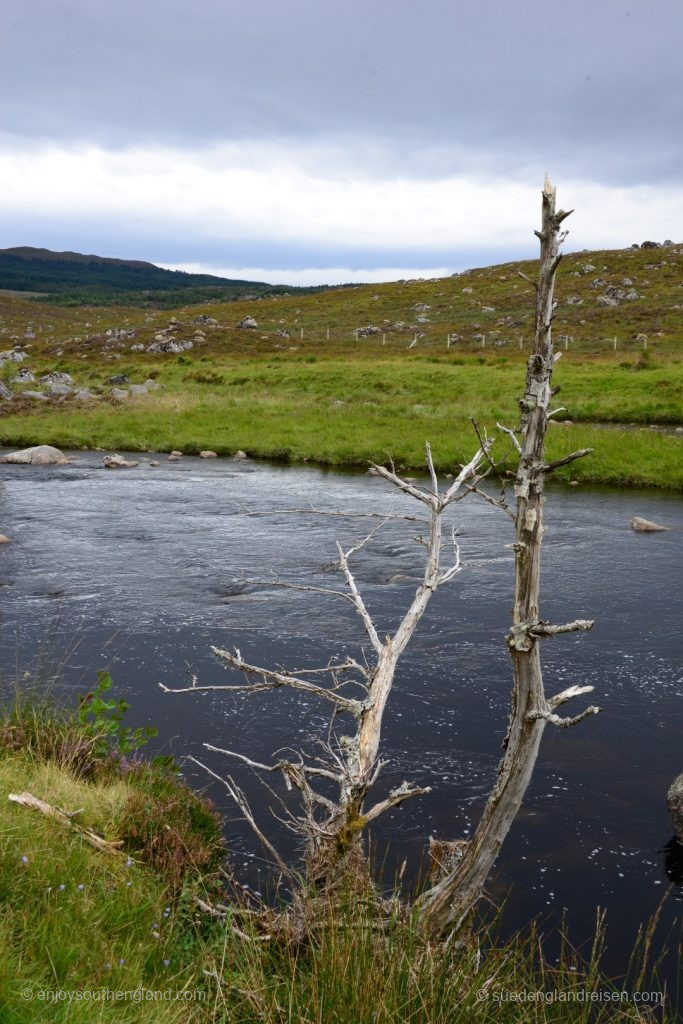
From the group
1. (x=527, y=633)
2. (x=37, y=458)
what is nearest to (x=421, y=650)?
(x=527, y=633)

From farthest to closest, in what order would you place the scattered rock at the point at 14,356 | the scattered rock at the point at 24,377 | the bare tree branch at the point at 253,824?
the scattered rock at the point at 14,356
the scattered rock at the point at 24,377
the bare tree branch at the point at 253,824

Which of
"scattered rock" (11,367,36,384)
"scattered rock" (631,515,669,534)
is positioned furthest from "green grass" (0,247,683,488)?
"scattered rock" (631,515,669,534)

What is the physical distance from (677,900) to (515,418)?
28327 millimetres

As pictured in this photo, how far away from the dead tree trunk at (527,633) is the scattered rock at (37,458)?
27702 mm

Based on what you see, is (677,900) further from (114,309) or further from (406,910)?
(114,309)

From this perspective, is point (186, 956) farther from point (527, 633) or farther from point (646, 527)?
point (646, 527)

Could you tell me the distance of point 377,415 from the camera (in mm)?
36938

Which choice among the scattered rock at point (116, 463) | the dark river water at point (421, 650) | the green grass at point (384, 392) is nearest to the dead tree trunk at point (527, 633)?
the dark river water at point (421, 650)

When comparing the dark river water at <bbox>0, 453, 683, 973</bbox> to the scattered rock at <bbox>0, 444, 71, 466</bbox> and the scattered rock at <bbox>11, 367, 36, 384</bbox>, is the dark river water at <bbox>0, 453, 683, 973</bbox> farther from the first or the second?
the scattered rock at <bbox>11, 367, 36, 384</bbox>

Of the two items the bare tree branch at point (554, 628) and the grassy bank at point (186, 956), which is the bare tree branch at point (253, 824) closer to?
the grassy bank at point (186, 956)

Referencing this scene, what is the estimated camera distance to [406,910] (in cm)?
519

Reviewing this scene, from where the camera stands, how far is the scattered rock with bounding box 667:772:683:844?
763cm

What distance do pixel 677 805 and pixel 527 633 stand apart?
4.12 metres

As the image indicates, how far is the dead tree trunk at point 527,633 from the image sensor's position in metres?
4.43
